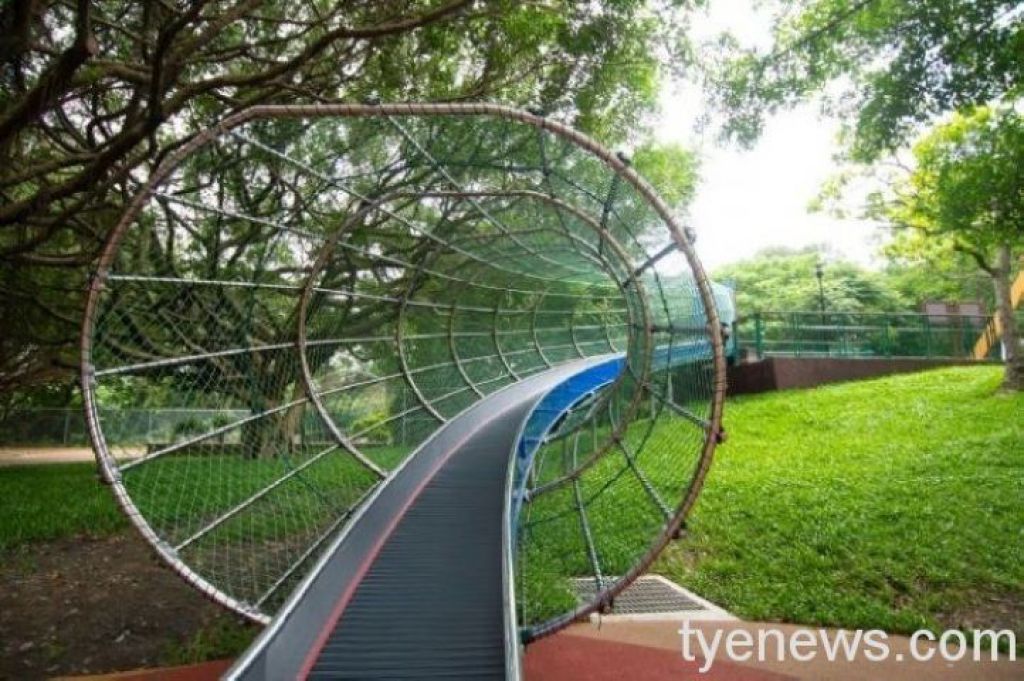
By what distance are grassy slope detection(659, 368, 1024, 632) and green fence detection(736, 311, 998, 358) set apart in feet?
11.9

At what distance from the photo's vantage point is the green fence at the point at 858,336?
14727 millimetres

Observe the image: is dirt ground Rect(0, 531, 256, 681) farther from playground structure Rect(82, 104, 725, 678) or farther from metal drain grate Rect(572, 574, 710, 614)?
metal drain grate Rect(572, 574, 710, 614)

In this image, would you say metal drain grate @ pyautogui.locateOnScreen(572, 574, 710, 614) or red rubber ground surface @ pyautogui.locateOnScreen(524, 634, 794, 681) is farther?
metal drain grate @ pyautogui.locateOnScreen(572, 574, 710, 614)

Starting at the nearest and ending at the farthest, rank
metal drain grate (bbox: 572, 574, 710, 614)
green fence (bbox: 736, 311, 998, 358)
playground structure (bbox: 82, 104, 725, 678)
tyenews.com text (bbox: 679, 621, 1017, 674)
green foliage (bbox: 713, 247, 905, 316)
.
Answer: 1. playground structure (bbox: 82, 104, 725, 678)
2. tyenews.com text (bbox: 679, 621, 1017, 674)
3. metal drain grate (bbox: 572, 574, 710, 614)
4. green fence (bbox: 736, 311, 998, 358)
5. green foliage (bbox: 713, 247, 905, 316)

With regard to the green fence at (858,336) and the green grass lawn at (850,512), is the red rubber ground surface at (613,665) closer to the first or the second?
the green grass lawn at (850,512)

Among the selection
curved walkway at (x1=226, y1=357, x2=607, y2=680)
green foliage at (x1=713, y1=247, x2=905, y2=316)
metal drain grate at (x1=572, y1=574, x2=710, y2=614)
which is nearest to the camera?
curved walkway at (x1=226, y1=357, x2=607, y2=680)

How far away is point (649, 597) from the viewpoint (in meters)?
5.98

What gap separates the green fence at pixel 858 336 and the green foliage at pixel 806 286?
7.65 meters

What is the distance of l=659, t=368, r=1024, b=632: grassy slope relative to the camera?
569 cm

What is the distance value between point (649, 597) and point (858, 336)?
36.1ft

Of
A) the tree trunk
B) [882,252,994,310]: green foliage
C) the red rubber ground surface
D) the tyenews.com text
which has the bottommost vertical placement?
the tyenews.com text

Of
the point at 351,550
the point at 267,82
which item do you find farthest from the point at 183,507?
the point at 267,82

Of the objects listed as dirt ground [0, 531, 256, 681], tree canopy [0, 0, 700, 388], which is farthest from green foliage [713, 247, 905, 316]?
dirt ground [0, 531, 256, 681]

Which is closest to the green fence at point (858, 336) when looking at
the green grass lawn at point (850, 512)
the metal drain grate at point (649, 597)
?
the green grass lawn at point (850, 512)
